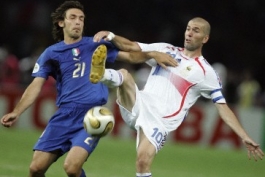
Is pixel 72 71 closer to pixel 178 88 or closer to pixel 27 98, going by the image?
pixel 27 98

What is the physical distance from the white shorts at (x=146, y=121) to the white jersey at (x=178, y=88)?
5 centimetres

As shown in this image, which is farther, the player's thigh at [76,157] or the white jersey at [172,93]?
the white jersey at [172,93]

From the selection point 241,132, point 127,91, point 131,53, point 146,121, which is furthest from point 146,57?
point 241,132

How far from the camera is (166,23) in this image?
25.0 m

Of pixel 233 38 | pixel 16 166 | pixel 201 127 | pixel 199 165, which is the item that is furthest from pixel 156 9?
pixel 16 166

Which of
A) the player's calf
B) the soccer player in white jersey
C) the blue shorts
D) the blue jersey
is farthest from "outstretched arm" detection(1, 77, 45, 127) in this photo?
the soccer player in white jersey

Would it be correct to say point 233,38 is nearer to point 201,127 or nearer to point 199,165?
point 201,127

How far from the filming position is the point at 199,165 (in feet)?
53.1

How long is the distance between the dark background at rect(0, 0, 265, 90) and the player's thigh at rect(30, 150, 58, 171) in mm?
13861

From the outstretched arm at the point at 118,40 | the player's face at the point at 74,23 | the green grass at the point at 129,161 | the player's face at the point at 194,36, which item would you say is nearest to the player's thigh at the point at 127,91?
the outstretched arm at the point at 118,40

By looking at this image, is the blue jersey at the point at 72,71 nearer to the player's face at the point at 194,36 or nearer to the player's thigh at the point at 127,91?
the player's thigh at the point at 127,91

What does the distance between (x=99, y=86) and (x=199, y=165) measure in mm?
6187

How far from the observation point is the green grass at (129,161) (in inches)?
549

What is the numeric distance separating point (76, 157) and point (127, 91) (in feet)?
3.95
